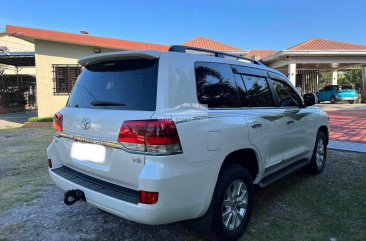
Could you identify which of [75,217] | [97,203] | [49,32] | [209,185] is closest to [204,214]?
[209,185]

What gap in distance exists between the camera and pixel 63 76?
560 inches

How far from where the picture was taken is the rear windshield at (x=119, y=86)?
8.59 ft

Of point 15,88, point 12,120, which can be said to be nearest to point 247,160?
point 12,120

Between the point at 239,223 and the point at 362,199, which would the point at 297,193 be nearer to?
the point at 362,199

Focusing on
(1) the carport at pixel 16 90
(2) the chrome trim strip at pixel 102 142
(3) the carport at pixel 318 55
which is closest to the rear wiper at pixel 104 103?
(2) the chrome trim strip at pixel 102 142

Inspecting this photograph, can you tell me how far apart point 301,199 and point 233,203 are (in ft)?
5.28

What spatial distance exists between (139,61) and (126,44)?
13129 millimetres

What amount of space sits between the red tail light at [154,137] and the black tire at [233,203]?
67 centimetres

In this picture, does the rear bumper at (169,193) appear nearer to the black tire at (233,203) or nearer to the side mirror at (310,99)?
the black tire at (233,203)

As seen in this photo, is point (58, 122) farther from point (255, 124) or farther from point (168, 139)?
point (255, 124)

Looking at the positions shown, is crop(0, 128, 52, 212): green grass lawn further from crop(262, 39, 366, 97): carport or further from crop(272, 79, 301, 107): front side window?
crop(262, 39, 366, 97): carport

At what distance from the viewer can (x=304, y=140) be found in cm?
463

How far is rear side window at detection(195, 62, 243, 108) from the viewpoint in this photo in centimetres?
288

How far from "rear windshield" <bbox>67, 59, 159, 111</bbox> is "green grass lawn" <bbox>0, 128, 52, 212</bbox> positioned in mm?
1991
